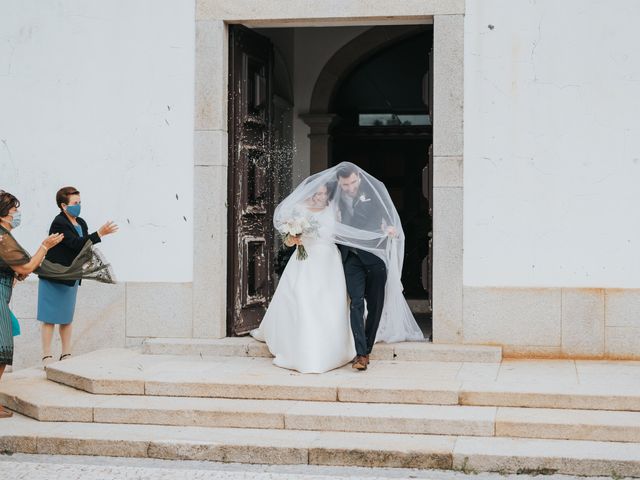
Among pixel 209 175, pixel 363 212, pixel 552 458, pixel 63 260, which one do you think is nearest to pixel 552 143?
pixel 363 212

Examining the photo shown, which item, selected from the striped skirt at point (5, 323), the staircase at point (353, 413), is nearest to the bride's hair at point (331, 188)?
the staircase at point (353, 413)

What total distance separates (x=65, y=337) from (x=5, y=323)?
1.96 m

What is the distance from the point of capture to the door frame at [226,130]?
10242 mm

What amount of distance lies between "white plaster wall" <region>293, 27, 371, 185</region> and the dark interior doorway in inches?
16.6

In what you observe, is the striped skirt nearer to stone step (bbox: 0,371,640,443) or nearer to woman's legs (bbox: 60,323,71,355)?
stone step (bbox: 0,371,640,443)

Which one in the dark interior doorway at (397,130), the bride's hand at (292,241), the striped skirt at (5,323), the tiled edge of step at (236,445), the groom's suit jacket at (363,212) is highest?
the dark interior doorway at (397,130)

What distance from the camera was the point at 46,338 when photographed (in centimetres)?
1038

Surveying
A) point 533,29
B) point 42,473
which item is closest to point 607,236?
point 533,29

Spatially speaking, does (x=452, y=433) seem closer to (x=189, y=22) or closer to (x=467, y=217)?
(x=467, y=217)

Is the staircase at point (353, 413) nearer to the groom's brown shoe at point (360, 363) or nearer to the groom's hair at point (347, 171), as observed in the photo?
the groom's brown shoe at point (360, 363)

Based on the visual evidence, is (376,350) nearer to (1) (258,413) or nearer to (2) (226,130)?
(1) (258,413)

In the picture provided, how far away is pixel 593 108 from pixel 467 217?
147 centimetres

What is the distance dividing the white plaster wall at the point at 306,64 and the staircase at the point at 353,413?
4.87 meters

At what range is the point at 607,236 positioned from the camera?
10.1 meters
